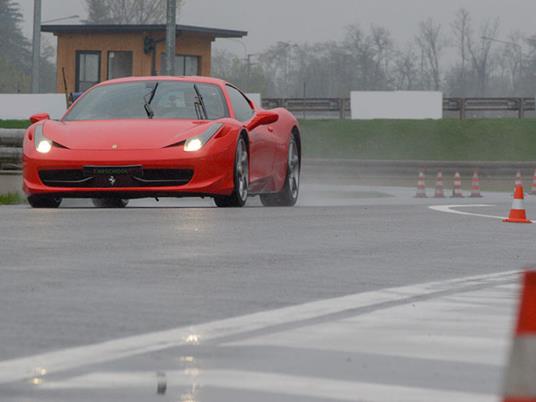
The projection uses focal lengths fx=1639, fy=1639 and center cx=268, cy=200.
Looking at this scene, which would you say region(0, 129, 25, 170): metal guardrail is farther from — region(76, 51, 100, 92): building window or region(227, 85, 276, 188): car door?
region(76, 51, 100, 92): building window

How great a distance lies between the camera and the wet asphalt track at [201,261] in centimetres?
733

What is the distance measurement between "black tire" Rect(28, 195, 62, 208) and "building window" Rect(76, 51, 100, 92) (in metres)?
46.2

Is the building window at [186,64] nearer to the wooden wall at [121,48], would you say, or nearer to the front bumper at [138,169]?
the wooden wall at [121,48]

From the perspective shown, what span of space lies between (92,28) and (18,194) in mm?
42261

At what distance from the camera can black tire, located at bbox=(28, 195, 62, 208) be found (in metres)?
16.3

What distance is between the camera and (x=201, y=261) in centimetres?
1038

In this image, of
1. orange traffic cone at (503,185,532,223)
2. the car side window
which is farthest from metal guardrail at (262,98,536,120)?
orange traffic cone at (503,185,532,223)

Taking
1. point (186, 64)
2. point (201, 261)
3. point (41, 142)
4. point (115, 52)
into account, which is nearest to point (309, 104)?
point (186, 64)

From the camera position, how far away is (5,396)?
5098mm

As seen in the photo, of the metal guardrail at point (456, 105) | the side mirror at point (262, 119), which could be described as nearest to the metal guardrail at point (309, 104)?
the metal guardrail at point (456, 105)

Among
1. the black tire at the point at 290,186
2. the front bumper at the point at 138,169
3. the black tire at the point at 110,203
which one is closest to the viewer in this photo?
the front bumper at the point at 138,169

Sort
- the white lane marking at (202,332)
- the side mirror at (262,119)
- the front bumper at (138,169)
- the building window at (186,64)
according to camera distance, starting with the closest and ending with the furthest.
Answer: the white lane marking at (202,332) < the front bumper at (138,169) < the side mirror at (262,119) < the building window at (186,64)

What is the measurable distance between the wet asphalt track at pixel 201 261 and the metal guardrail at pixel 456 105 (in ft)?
129

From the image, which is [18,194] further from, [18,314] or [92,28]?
[92,28]
